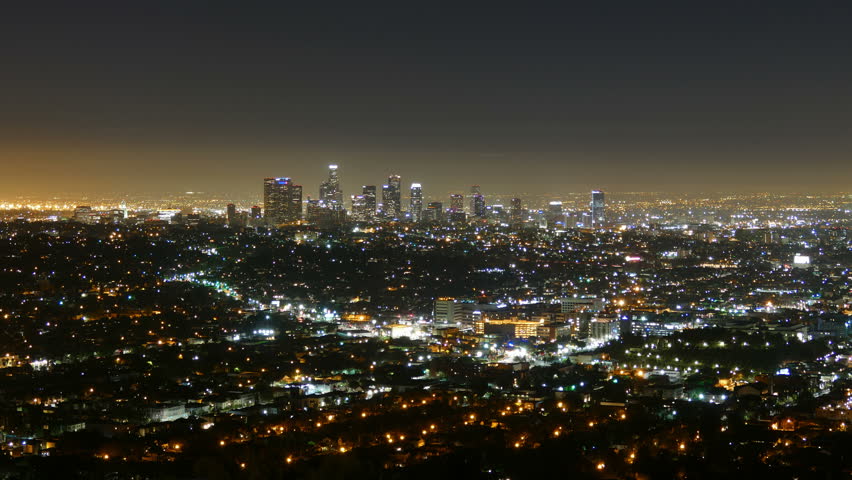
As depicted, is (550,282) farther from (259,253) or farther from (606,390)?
(606,390)

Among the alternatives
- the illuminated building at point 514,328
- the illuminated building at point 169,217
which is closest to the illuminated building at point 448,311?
the illuminated building at point 514,328

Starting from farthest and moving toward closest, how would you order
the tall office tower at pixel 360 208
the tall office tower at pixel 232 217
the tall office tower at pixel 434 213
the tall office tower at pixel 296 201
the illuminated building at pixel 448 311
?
the tall office tower at pixel 434 213, the tall office tower at pixel 360 208, the tall office tower at pixel 296 201, the tall office tower at pixel 232 217, the illuminated building at pixel 448 311

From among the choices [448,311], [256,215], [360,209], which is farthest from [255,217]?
[448,311]

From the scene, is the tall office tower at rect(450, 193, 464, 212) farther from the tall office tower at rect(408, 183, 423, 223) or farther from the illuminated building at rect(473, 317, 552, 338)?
the illuminated building at rect(473, 317, 552, 338)

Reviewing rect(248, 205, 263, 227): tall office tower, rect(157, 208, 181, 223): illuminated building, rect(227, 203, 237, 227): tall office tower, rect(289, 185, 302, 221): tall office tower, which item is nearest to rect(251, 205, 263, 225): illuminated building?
rect(248, 205, 263, 227): tall office tower

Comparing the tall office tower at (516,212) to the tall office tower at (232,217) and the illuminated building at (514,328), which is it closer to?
the tall office tower at (232,217)

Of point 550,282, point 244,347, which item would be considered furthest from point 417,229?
point 244,347
